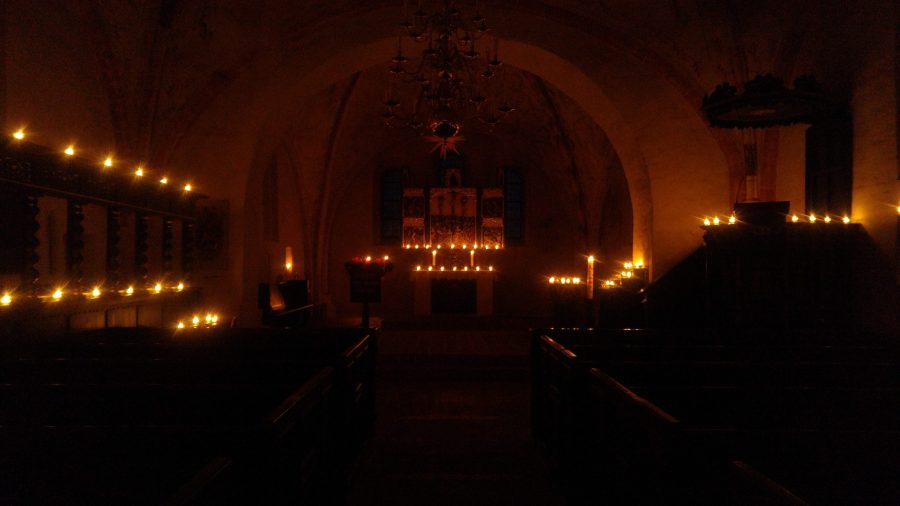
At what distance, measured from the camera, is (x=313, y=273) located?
13.2 metres

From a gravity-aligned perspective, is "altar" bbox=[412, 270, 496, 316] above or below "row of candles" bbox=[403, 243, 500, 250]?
below

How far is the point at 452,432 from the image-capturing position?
4547 mm

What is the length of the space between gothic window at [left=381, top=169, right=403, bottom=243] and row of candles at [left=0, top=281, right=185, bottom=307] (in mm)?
7781

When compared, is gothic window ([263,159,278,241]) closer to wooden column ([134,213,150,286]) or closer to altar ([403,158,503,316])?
altar ([403,158,503,316])

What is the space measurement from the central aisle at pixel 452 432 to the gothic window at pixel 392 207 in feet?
21.4

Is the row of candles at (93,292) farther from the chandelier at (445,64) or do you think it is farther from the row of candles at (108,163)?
the chandelier at (445,64)

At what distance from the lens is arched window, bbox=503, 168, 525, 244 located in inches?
572

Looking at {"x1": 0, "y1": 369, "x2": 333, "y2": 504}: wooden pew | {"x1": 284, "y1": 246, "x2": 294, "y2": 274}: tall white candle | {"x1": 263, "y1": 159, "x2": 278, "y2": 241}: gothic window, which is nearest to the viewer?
{"x1": 0, "y1": 369, "x2": 333, "y2": 504}: wooden pew

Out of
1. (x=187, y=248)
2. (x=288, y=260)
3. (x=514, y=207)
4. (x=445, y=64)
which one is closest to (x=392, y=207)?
(x=514, y=207)

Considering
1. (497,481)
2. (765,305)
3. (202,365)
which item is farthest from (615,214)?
(202,365)

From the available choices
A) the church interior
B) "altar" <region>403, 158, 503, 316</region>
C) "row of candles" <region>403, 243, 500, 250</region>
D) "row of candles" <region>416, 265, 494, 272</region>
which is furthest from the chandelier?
"row of candles" <region>403, 243, 500, 250</region>

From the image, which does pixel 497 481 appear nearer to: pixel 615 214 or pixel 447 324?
pixel 447 324

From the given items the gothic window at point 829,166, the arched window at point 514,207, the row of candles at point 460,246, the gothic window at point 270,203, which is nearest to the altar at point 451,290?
the row of candles at point 460,246

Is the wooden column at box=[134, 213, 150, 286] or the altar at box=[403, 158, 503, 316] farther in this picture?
the altar at box=[403, 158, 503, 316]
